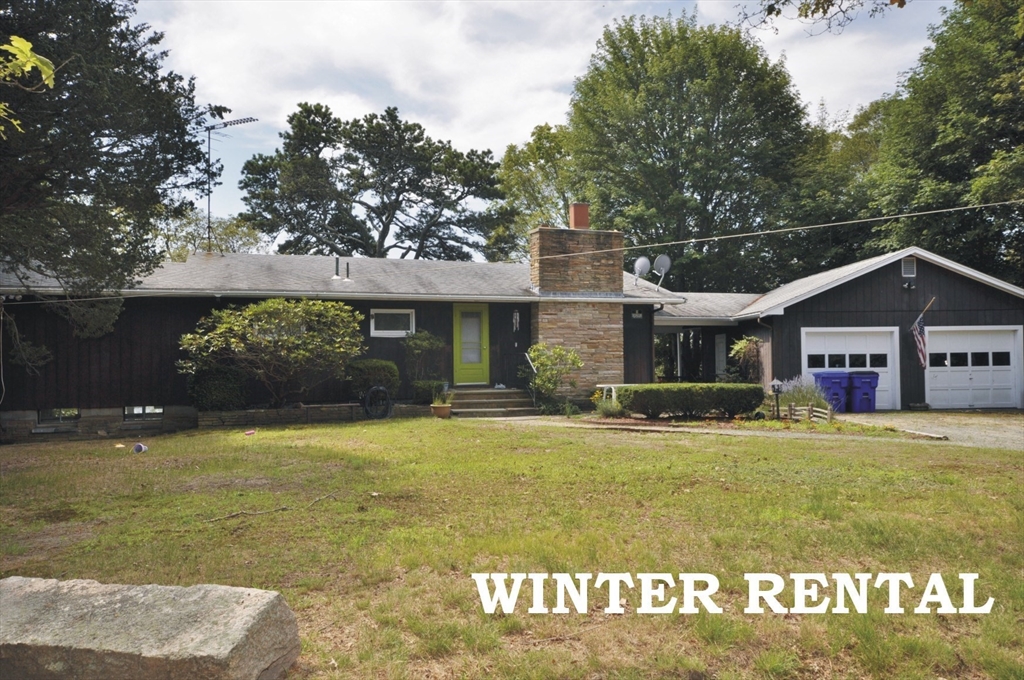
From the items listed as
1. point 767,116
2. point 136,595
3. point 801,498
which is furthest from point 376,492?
point 767,116

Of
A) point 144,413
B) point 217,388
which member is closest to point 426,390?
point 217,388

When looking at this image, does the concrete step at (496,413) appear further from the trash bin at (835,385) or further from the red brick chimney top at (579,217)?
the trash bin at (835,385)

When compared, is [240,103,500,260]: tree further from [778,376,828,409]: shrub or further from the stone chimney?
[778,376,828,409]: shrub

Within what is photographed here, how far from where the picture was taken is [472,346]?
18.0 m

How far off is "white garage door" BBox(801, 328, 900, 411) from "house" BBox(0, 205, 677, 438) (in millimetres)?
4155

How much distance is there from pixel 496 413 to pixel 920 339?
37.8ft

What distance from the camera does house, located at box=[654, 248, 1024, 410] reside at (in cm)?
1862

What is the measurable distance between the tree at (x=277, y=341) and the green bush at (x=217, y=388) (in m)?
0.11

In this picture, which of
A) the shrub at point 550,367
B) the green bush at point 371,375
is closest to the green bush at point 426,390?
the green bush at point 371,375

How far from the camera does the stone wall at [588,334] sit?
17828 mm

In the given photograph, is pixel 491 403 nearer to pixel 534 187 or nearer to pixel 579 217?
pixel 579 217

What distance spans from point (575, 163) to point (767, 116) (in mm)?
9099

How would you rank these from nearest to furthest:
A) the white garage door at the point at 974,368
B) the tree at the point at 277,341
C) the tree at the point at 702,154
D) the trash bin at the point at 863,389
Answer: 1. the tree at the point at 277,341
2. the trash bin at the point at 863,389
3. the white garage door at the point at 974,368
4. the tree at the point at 702,154

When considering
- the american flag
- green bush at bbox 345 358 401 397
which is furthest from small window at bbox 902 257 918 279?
green bush at bbox 345 358 401 397
